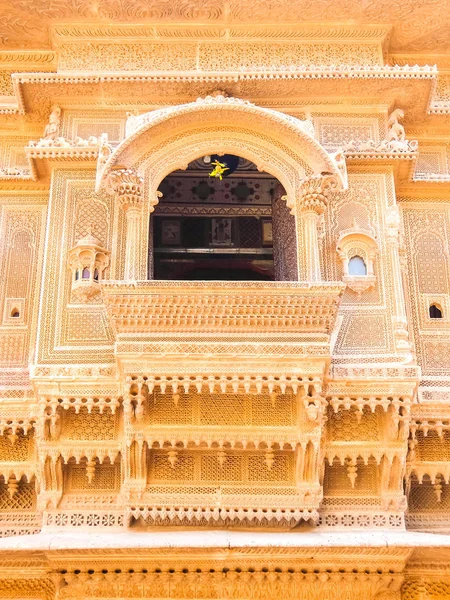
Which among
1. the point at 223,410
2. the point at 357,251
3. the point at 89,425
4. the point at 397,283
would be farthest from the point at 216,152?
the point at 89,425

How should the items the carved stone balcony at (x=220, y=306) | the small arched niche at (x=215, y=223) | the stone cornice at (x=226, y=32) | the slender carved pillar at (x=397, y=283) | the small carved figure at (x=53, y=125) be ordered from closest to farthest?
1. the carved stone balcony at (x=220, y=306)
2. the slender carved pillar at (x=397, y=283)
3. the small carved figure at (x=53, y=125)
4. the stone cornice at (x=226, y=32)
5. the small arched niche at (x=215, y=223)

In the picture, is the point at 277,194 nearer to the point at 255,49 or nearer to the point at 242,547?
the point at 255,49

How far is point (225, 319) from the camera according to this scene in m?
7.02

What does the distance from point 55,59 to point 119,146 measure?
184 cm

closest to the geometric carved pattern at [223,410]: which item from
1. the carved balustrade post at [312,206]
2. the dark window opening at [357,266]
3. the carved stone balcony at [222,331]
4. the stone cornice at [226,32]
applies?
the carved stone balcony at [222,331]

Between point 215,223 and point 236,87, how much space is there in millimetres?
2430

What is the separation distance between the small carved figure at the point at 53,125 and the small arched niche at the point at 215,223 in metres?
1.91

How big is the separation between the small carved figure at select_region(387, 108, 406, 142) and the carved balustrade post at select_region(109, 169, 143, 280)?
2380 millimetres

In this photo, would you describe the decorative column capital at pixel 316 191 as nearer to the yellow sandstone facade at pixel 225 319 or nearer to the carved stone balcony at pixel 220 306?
the yellow sandstone facade at pixel 225 319

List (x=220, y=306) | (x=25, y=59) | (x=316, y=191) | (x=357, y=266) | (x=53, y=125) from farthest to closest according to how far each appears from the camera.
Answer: (x=25, y=59)
(x=53, y=125)
(x=357, y=266)
(x=316, y=191)
(x=220, y=306)

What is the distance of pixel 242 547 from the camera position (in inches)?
255

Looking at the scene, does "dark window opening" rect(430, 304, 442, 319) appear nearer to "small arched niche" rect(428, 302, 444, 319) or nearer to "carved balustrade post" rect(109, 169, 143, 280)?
"small arched niche" rect(428, 302, 444, 319)

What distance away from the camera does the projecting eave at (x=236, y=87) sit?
26.7 feet

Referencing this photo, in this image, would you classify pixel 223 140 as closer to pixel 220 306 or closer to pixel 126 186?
pixel 126 186
